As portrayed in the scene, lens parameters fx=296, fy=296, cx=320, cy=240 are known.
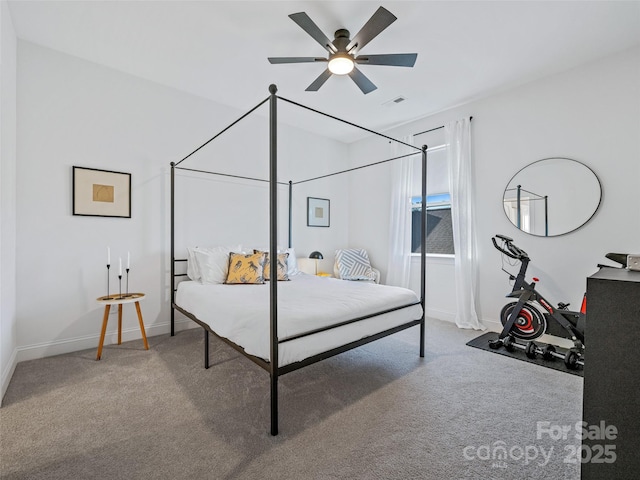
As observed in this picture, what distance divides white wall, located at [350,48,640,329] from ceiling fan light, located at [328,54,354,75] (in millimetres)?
2231

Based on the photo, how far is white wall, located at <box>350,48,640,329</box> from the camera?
112 inches

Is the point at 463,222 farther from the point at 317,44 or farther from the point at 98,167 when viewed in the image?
the point at 98,167

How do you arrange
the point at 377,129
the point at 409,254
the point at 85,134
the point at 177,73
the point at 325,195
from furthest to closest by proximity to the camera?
the point at 325,195
the point at 377,129
the point at 409,254
the point at 177,73
the point at 85,134

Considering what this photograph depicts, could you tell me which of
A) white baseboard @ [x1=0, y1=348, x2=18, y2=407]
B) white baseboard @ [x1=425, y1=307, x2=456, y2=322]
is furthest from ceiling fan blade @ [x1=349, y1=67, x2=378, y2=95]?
white baseboard @ [x1=0, y1=348, x2=18, y2=407]

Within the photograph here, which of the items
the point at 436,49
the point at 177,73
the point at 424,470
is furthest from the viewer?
the point at 177,73

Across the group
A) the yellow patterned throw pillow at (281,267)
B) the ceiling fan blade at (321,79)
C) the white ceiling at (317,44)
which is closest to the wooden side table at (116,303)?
the yellow patterned throw pillow at (281,267)

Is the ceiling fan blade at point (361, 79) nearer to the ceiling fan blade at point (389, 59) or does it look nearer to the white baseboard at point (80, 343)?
the ceiling fan blade at point (389, 59)

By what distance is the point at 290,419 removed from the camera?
192 centimetres

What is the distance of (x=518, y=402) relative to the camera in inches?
83.7

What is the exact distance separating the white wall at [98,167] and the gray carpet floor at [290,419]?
0.53 m

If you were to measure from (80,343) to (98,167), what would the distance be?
6.06ft

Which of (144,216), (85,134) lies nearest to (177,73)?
(85,134)

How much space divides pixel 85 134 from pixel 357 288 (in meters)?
3.23

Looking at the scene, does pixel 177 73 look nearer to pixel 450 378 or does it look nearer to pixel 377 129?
pixel 377 129
